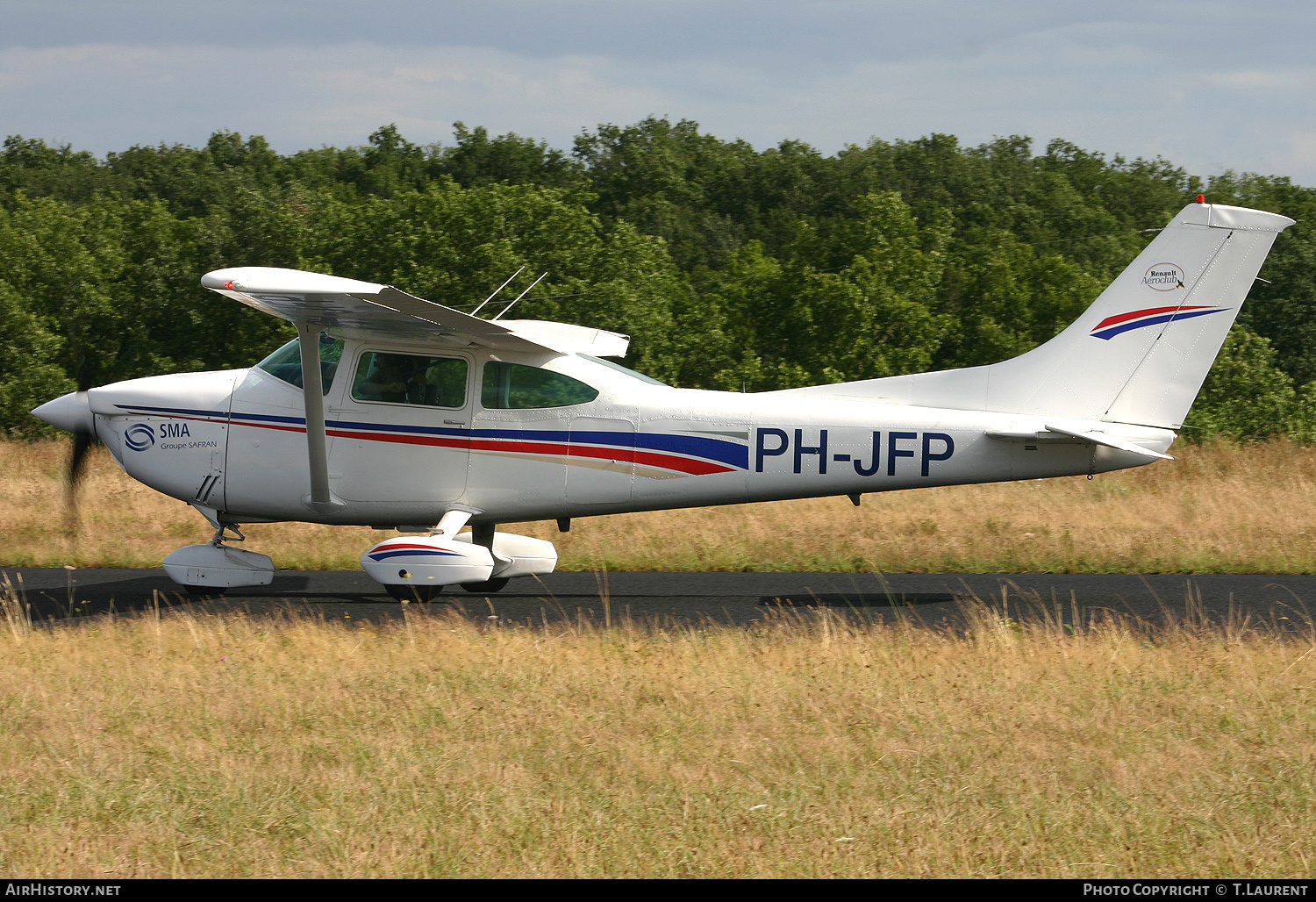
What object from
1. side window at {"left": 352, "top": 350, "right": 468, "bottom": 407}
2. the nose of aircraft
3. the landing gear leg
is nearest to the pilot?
side window at {"left": 352, "top": 350, "right": 468, "bottom": 407}

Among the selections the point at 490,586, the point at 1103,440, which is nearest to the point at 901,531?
the point at 1103,440

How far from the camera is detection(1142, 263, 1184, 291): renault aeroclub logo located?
30.5 feet

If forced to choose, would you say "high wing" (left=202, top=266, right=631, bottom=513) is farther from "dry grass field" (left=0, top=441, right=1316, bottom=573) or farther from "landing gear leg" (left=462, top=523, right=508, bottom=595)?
"dry grass field" (left=0, top=441, right=1316, bottom=573)

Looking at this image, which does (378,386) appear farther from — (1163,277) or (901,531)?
(1163,277)

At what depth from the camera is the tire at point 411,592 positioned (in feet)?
31.3

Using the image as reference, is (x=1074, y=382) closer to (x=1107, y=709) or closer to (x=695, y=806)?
(x=1107, y=709)

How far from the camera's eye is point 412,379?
31.9ft

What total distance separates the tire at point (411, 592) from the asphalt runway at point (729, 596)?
4.3 inches

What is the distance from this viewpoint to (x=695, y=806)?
482 cm

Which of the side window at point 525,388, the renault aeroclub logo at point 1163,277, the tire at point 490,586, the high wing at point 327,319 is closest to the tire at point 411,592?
the tire at point 490,586

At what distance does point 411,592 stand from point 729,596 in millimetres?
2716

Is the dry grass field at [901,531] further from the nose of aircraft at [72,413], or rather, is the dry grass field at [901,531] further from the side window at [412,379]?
the side window at [412,379]

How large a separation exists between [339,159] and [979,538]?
61.8 m

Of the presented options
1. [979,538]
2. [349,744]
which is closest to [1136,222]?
[979,538]
